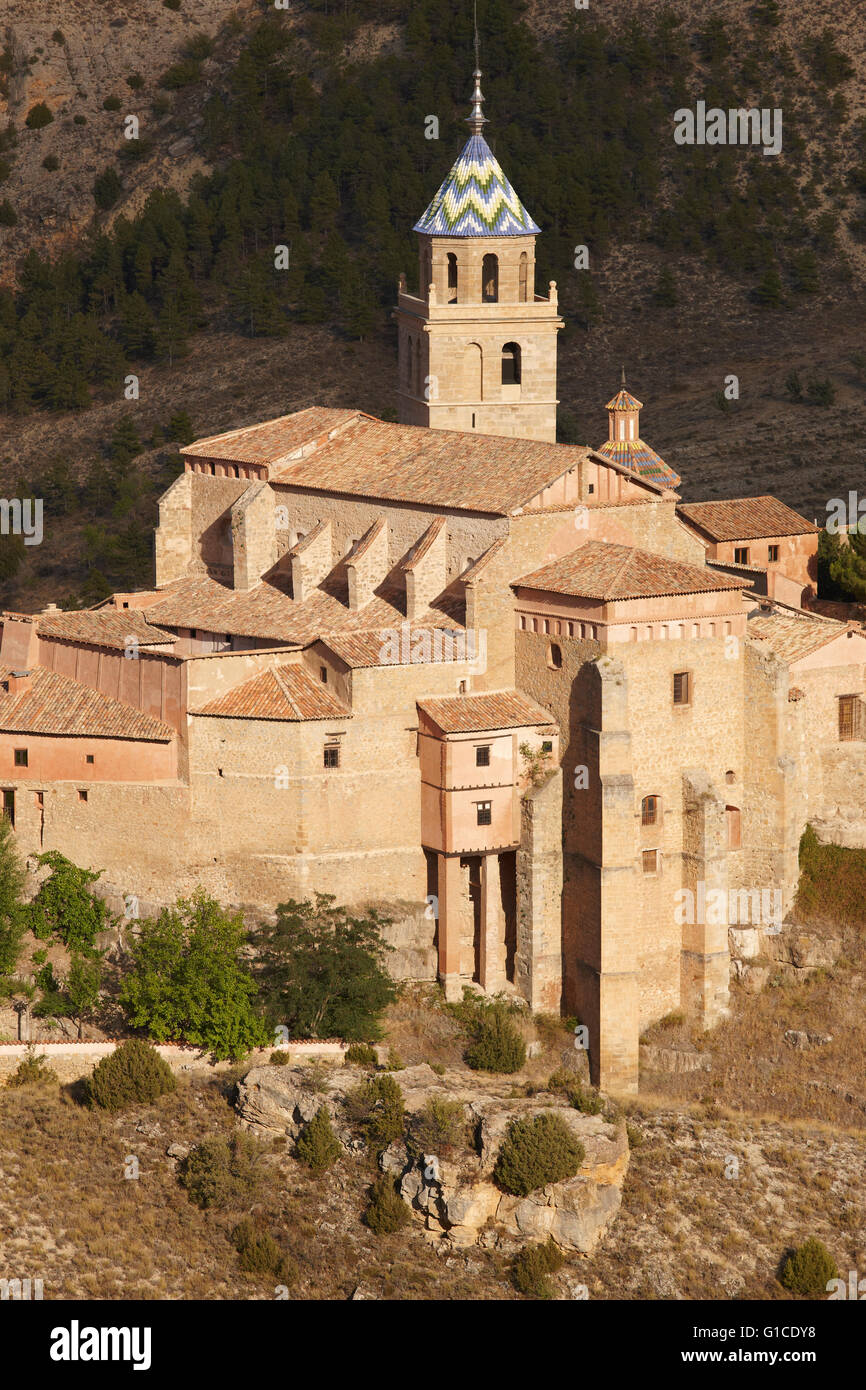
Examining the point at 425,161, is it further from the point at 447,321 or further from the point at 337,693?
the point at 337,693

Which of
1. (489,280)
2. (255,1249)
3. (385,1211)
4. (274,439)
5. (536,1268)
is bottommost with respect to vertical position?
(536,1268)

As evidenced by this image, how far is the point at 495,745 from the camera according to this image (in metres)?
48.7

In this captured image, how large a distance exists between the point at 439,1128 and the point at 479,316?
20.8 metres

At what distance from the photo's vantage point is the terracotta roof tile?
50.6 metres

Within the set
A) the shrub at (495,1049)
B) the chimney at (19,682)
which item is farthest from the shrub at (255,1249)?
the chimney at (19,682)

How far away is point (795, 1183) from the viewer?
46.9 m

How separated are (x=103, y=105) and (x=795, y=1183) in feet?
236

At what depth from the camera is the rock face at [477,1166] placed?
148 feet

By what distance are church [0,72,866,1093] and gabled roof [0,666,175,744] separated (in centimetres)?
6

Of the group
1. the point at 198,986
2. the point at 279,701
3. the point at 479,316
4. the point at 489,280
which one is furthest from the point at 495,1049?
the point at 489,280

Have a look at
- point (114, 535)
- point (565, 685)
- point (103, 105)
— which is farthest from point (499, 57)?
point (565, 685)

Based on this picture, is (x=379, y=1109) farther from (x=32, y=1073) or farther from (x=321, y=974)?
(x=32, y=1073)

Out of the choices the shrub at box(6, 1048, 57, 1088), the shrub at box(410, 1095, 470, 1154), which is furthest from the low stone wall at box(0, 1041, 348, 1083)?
the shrub at box(410, 1095, 470, 1154)

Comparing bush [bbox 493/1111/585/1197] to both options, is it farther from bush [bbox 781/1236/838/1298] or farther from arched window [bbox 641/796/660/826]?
arched window [bbox 641/796/660/826]
